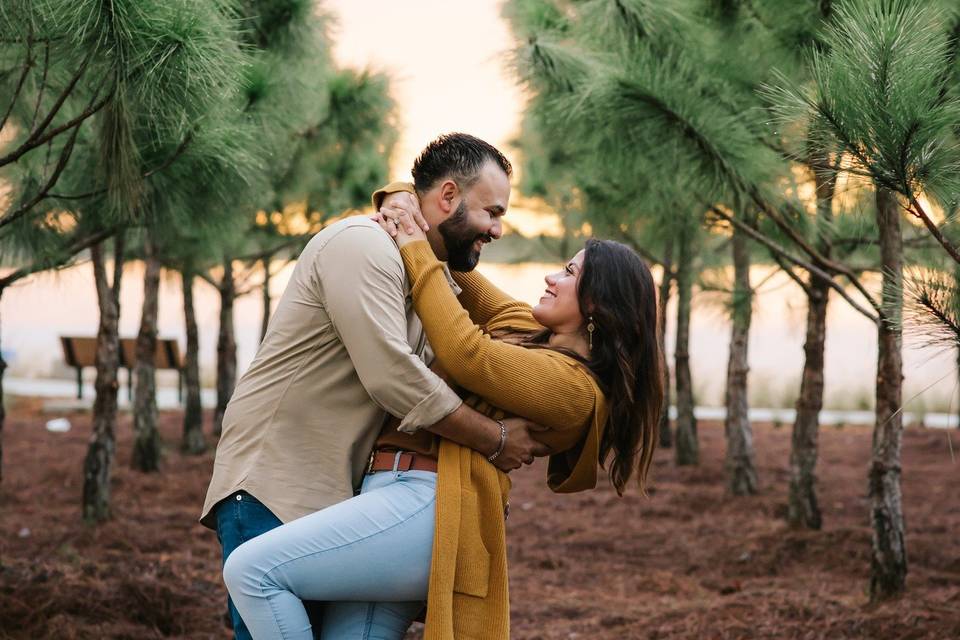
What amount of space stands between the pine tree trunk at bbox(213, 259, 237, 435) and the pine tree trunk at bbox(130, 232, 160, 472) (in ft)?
5.62

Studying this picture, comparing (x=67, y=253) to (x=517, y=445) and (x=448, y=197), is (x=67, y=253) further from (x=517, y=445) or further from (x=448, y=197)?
(x=517, y=445)

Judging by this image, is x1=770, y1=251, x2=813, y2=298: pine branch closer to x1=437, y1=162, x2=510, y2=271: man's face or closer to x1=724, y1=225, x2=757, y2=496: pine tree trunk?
x1=724, y1=225, x2=757, y2=496: pine tree trunk

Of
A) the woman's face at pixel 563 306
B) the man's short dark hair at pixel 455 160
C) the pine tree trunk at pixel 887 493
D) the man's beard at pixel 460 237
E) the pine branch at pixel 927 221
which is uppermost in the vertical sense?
the man's short dark hair at pixel 455 160

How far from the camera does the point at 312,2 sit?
6.71m

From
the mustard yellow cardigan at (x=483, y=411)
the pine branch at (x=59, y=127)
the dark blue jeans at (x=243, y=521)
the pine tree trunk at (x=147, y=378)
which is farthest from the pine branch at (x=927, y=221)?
the pine tree trunk at (x=147, y=378)

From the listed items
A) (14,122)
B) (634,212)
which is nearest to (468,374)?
(14,122)

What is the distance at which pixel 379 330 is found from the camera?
7.72 feet

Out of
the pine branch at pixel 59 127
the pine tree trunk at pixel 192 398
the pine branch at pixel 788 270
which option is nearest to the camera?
the pine branch at pixel 59 127

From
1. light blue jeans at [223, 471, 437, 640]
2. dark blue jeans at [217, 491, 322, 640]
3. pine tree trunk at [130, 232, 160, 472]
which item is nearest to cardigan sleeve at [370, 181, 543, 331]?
light blue jeans at [223, 471, 437, 640]

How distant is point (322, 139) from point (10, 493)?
3578mm

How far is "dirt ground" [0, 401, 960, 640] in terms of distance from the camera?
5.04 m

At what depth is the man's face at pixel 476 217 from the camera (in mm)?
2678

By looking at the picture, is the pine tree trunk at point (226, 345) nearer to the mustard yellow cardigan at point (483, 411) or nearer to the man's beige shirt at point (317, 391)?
the man's beige shirt at point (317, 391)

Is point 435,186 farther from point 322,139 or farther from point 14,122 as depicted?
point 322,139
